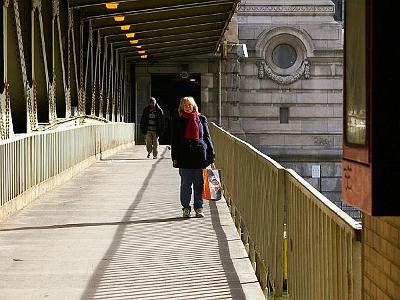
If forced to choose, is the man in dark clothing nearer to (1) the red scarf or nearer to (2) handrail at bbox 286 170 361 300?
(1) the red scarf

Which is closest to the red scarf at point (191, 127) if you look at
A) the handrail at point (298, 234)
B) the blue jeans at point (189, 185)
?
the blue jeans at point (189, 185)

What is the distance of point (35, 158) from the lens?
15.1 metres

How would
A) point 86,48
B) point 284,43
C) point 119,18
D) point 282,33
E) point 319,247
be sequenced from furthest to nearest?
1. point 284,43
2. point 282,33
3. point 119,18
4. point 86,48
5. point 319,247

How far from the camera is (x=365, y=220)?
4984 mm

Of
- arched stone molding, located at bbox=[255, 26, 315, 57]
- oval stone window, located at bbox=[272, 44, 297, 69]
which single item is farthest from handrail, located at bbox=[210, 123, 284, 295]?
oval stone window, located at bbox=[272, 44, 297, 69]

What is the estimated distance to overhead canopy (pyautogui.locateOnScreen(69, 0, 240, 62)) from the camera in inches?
1130

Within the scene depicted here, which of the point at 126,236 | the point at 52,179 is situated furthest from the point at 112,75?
the point at 126,236

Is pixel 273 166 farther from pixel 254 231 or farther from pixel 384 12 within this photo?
pixel 384 12

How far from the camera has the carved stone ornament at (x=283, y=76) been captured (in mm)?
51062

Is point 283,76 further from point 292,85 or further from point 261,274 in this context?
point 261,274

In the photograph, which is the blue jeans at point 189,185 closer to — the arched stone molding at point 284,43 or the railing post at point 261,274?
the railing post at point 261,274

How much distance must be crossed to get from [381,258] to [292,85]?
156 ft

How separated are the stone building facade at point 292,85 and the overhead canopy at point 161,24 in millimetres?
5128

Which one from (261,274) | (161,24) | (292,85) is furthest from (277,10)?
(261,274)
